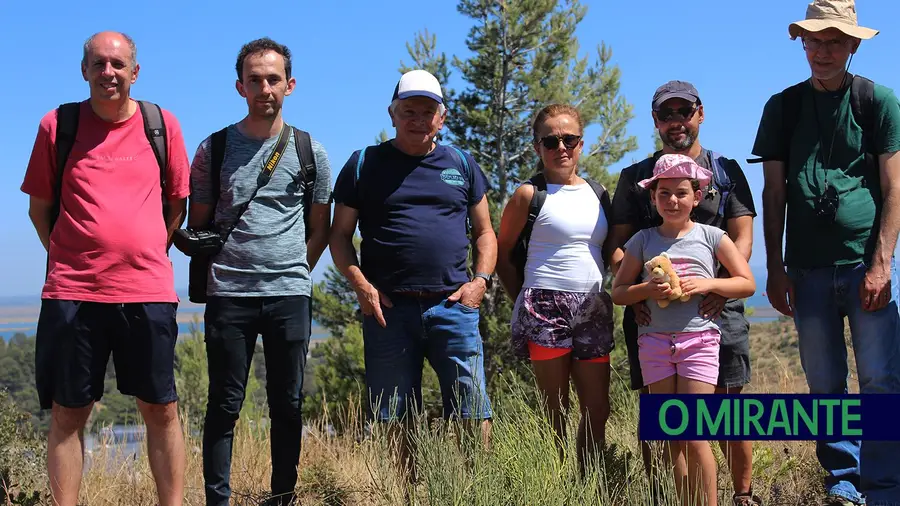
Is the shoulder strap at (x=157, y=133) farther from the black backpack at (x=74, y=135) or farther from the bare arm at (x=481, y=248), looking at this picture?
the bare arm at (x=481, y=248)

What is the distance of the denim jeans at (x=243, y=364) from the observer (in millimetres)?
3709

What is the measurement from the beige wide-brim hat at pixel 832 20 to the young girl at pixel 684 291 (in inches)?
33.6

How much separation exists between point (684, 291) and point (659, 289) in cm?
10

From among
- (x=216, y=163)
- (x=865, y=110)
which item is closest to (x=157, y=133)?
(x=216, y=163)

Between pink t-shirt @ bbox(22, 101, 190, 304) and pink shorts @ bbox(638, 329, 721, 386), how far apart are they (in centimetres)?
203

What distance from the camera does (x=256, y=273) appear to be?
A: 3.70 meters

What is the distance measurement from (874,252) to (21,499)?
13.2 ft

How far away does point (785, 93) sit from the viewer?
3902mm

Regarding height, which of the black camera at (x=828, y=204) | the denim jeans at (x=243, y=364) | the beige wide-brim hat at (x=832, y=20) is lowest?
the denim jeans at (x=243, y=364)

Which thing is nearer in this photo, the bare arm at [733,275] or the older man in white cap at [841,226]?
the bare arm at [733,275]

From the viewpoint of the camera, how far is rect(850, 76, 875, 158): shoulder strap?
3.69m

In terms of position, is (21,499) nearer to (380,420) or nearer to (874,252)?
(380,420)

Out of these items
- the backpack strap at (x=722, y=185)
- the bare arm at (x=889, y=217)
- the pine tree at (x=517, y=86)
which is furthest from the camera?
the pine tree at (x=517, y=86)

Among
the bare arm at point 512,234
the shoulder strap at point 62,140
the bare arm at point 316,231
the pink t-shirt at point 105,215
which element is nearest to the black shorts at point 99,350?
the pink t-shirt at point 105,215
